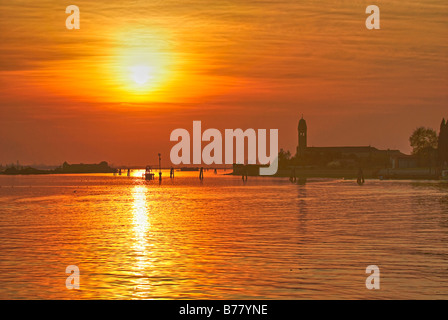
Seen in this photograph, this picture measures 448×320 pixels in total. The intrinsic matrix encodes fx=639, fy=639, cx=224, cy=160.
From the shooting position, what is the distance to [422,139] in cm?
19025

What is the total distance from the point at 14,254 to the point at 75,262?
2727mm

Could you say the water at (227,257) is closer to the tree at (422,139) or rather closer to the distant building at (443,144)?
the distant building at (443,144)

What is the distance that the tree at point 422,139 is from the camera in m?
189

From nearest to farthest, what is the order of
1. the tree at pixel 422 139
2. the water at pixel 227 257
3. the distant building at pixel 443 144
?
the water at pixel 227 257 → the distant building at pixel 443 144 → the tree at pixel 422 139

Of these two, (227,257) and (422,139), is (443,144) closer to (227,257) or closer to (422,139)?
(422,139)

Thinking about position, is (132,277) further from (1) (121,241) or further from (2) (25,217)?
(2) (25,217)

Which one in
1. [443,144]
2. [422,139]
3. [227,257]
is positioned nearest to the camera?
[227,257]

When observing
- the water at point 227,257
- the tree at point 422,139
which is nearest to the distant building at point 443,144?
the tree at point 422,139

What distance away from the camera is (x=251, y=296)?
13445mm

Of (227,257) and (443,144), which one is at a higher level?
(443,144)

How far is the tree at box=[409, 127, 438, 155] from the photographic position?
619 feet

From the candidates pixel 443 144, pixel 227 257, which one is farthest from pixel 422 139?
pixel 227 257

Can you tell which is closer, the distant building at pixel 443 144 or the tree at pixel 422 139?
the distant building at pixel 443 144

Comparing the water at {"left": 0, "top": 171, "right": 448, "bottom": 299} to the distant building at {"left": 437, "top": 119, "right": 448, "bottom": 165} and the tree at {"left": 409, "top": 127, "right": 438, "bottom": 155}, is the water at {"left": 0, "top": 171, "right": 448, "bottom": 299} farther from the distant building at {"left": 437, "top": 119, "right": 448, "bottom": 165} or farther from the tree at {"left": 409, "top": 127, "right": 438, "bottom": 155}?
the tree at {"left": 409, "top": 127, "right": 438, "bottom": 155}
